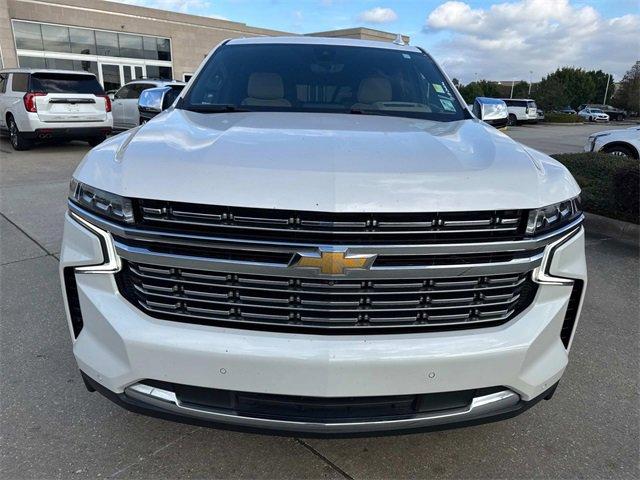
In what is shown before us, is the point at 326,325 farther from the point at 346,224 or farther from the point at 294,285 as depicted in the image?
the point at 346,224

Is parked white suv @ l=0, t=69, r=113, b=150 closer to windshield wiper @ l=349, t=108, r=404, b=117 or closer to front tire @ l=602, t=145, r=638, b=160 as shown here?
windshield wiper @ l=349, t=108, r=404, b=117

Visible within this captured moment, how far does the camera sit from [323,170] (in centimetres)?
173

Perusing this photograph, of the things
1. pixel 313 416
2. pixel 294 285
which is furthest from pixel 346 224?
pixel 313 416

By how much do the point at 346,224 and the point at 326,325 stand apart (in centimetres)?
38

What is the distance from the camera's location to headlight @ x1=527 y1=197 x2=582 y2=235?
72.4 inches

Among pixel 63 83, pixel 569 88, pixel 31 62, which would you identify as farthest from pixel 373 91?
pixel 569 88

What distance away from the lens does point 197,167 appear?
1759 mm

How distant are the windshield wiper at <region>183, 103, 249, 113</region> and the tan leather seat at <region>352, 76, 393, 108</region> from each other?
0.76 metres

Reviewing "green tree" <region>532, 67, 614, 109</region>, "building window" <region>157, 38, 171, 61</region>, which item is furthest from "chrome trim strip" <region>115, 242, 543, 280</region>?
"green tree" <region>532, 67, 614, 109</region>

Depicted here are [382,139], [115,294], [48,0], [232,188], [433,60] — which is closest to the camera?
[232,188]

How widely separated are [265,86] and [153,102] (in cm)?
101

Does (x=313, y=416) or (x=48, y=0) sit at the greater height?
(x=48, y=0)

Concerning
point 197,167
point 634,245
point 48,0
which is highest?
point 48,0

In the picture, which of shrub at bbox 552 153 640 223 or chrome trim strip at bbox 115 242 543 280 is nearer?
chrome trim strip at bbox 115 242 543 280
